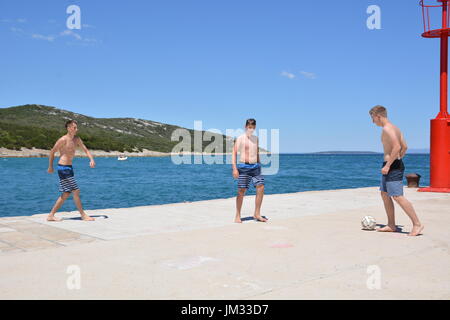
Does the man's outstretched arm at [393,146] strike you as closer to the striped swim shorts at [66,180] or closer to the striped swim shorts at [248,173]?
the striped swim shorts at [248,173]

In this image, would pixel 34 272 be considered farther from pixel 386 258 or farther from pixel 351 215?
pixel 351 215

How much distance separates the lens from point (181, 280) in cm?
413

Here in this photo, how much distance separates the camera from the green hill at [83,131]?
110 m

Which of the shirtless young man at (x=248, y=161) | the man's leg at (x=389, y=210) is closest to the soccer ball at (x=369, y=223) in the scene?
the man's leg at (x=389, y=210)

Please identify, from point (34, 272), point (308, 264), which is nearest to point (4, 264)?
point (34, 272)

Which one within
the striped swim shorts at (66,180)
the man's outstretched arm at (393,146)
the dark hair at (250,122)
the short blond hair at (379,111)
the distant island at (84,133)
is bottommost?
the striped swim shorts at (66,180)

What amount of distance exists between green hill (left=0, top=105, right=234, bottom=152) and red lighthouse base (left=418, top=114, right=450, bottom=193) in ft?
350

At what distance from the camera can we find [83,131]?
472ft

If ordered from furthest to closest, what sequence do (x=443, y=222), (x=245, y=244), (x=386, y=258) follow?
1. (x=443, y=222)
2. (x=245, y=244)
3. (x=386, y=258)

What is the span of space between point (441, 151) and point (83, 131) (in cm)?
14097

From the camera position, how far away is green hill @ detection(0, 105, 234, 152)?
110m

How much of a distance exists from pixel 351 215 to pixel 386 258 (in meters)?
3.58

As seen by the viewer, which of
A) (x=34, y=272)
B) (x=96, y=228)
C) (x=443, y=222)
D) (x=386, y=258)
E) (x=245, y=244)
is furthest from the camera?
(x=443, y=222)

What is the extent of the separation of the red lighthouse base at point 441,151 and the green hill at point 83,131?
107 m
